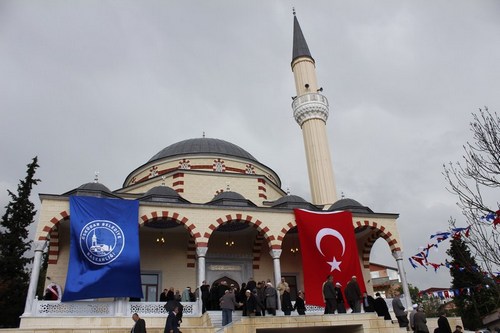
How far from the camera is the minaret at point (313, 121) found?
70.5 feet

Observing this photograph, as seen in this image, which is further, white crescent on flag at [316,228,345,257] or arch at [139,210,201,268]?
white crescent on flag at [316,228,345,257]

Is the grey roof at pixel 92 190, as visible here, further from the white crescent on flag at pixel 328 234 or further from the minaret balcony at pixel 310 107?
the minaret balcony at pixel 310 107

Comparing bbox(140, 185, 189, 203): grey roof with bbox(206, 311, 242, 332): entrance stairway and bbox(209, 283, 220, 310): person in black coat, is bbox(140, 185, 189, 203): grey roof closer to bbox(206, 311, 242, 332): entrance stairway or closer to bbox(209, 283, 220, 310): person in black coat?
bbox(209, 283, 220, 310): person in black coat

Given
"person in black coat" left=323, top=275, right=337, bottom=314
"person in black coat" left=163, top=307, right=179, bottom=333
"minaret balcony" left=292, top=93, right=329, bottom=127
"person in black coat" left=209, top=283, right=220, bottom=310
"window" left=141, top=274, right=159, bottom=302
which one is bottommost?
"person in black coat" left=163, top=307, right=179, bottom=333

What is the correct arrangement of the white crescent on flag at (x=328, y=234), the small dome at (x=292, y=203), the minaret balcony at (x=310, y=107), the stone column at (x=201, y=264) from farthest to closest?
the minaret balcony at (x=310, y=107), the small dome at (x=292, y=203), the white crescent on flag at (x=328, y=234), the stone column at (x=201, y=264)

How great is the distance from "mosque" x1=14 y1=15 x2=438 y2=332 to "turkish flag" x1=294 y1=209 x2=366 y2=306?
0.79m

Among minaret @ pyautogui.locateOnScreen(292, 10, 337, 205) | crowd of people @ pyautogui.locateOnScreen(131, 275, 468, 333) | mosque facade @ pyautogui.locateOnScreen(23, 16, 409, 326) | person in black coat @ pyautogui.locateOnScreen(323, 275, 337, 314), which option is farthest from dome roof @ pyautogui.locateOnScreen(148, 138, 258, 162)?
person in black coat @ pyautogui.locateOnScreen(323, 275, 337, 314)

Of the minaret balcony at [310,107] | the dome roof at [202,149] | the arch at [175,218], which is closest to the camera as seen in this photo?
the arch at [175,218]


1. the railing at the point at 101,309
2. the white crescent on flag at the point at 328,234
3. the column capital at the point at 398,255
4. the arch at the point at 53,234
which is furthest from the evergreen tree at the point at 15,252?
the column capital at the point at 398,255

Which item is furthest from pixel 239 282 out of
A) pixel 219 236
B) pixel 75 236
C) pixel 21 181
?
pixel 21 181

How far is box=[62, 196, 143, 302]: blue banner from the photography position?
1184 centimetres

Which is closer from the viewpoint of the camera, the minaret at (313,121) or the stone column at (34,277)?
the stone column at (34,277)

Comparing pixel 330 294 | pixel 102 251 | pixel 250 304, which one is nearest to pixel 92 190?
pixel 102 251

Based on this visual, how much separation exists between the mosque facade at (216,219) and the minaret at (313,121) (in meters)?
0.05
